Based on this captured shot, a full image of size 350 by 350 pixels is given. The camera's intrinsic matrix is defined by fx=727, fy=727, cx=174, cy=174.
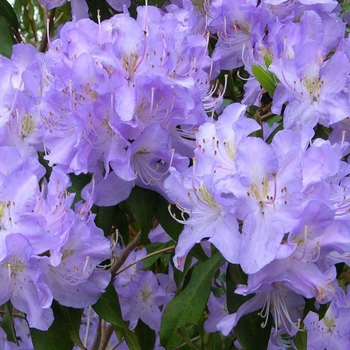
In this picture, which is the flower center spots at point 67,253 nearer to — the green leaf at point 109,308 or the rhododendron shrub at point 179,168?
the rhododendron shrub at point 179,168

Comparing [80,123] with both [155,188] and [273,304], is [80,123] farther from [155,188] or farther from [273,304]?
[273,304]

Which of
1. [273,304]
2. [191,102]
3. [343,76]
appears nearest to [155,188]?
[191,102]

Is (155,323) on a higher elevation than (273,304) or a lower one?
lower

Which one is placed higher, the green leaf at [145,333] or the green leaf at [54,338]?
the green leaf at [54,338]

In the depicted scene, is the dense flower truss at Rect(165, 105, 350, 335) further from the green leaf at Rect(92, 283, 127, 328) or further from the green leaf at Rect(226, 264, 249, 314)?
the green leaf at Rect(92, 283, 127, 328)

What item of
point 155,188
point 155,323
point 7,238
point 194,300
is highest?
point 7,238

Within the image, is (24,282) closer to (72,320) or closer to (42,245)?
(42,245)

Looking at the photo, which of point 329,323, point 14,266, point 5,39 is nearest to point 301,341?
point 329,323

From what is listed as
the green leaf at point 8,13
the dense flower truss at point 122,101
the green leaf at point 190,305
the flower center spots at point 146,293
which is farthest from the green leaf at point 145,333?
the green leaf at point 8,13
